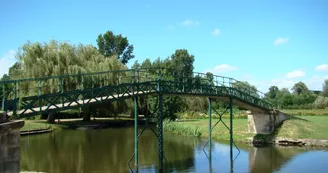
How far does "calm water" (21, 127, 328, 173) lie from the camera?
22.5m

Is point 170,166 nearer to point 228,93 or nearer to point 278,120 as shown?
point 228,93

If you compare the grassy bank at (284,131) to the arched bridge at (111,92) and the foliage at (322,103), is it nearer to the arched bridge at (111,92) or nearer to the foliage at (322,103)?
the arched bridge at (111,92)

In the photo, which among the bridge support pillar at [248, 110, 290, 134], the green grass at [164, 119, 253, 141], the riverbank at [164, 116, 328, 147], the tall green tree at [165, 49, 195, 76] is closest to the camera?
the riverbank at [164, 116, 328, 147]

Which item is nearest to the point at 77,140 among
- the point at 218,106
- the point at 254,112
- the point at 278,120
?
the point at 254,112

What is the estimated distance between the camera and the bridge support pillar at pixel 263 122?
121ft

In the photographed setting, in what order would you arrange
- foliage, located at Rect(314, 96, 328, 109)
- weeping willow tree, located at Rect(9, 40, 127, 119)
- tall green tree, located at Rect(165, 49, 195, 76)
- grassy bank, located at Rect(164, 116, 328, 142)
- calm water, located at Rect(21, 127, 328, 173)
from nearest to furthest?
calm water, located at Rect(21, 127, 328, 173) → grassy bank, located at Rect(164, 116, 328, 142) → weeping willow tree, located at Rect(9, 40, 127, 119) → foliage, located at Rect(314, 96, 328, 109) → tall green tree, located at Rect(165, 49, 195, 76)

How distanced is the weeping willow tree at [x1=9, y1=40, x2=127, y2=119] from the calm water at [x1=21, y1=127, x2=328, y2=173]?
782 cm

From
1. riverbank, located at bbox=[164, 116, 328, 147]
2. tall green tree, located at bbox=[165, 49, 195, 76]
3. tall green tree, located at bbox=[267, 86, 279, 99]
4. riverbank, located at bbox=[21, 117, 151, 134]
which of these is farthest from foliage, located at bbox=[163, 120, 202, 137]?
tall green tree, located at bbox=[267, 86, 279, 99]

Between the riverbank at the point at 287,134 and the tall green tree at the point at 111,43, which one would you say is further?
the tall green tree at the point at 111,43

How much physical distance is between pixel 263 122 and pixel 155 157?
15.6 meters

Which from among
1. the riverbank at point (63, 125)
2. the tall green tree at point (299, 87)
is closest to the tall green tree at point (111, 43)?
the riverbank at point (63, 125)

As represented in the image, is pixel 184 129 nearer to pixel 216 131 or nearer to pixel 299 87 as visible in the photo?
pixel 216 131

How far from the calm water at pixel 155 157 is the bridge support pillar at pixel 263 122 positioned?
422 cm

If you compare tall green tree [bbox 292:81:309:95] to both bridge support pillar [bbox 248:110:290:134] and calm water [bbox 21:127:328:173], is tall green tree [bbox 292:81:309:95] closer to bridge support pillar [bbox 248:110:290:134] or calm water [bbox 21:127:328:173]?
bridge support pillar [bbox 248:110:290:134]
